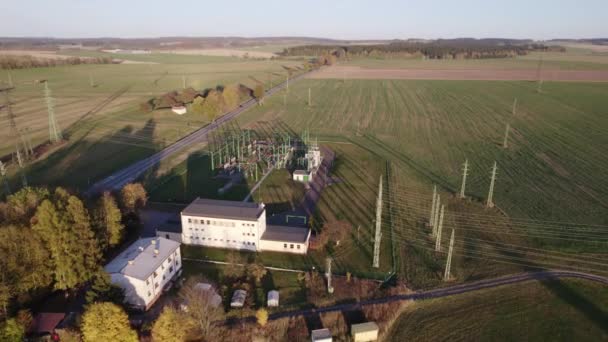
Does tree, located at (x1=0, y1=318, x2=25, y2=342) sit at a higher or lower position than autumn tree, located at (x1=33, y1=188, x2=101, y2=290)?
lower

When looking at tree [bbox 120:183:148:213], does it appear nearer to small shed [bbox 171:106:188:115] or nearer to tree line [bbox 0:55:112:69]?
small shed [bbox 171:106:188:115]

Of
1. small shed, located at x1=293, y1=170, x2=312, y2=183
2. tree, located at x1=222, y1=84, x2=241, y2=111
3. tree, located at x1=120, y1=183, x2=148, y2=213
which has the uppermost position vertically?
tree, located at x1=222, y1=84, x2=241, y2=111

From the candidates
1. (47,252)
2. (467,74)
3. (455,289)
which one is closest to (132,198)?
(47,252)

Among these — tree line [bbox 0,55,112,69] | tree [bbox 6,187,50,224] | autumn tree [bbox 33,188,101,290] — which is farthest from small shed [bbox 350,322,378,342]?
tree line [bbox 0,55,112,69]

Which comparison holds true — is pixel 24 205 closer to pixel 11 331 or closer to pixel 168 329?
pixel 11 331

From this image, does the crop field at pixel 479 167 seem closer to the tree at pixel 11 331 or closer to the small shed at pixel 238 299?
the small shed at pixel 238 299

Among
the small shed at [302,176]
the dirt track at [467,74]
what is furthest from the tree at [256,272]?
the dirt track at [467,74]
